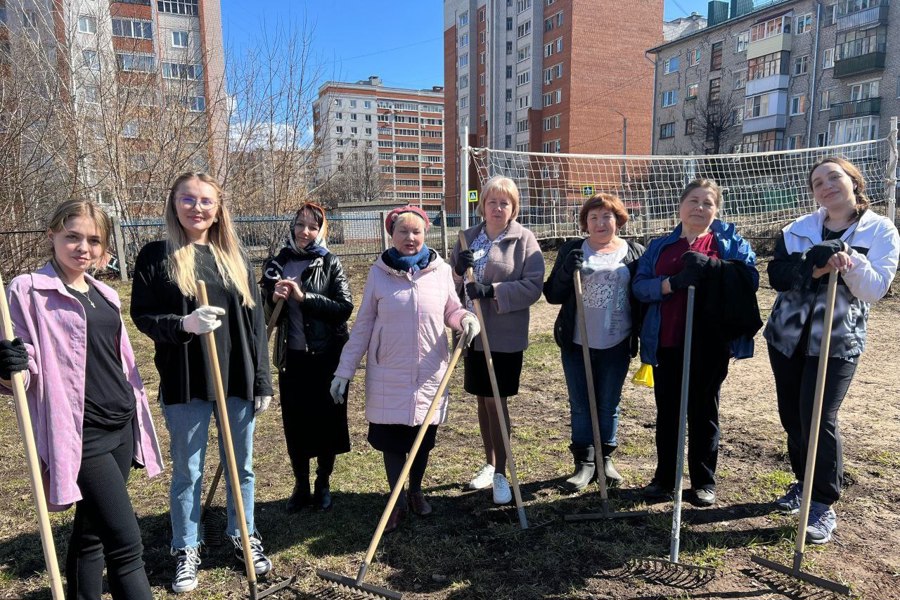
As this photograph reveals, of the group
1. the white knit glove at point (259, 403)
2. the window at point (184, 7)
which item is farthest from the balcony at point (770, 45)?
the white knit glove at point (259, 403)

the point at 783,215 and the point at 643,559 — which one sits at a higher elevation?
the point at 783,215

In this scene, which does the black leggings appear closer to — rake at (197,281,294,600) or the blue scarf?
rake at (197,281,294,600)

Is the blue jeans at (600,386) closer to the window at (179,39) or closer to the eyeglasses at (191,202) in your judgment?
the eyeglasses at (191,202)

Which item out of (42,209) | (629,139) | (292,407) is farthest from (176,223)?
(629,139)

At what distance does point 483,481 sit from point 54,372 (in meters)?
2.59

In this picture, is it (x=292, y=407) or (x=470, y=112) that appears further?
(x=470, y=112)

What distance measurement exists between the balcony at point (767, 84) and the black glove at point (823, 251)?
125 ft

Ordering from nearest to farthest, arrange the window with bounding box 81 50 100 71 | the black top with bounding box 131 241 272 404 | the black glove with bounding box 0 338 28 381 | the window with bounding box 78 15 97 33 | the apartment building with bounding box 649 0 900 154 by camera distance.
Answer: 1. the black glove with bounding box 0 338 28 381
2. the black top with bounding box 131 241 272 404
3. the window with bounding box 81 50 100 71
4. the window with bounding box 78 15 97 33
5. the apartment building with bounding box 649 0 900 154

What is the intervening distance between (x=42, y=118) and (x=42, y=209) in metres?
1.40

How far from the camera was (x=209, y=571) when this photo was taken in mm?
2971

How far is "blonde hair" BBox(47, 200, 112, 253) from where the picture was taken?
2.32 meters

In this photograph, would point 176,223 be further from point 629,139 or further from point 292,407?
point 629,139

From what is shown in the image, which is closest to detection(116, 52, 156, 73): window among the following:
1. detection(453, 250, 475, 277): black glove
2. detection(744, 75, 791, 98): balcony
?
detection(453, 250, 475, 277): black glove

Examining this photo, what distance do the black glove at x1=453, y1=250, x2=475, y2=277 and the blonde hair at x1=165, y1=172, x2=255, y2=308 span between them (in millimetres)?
1296
